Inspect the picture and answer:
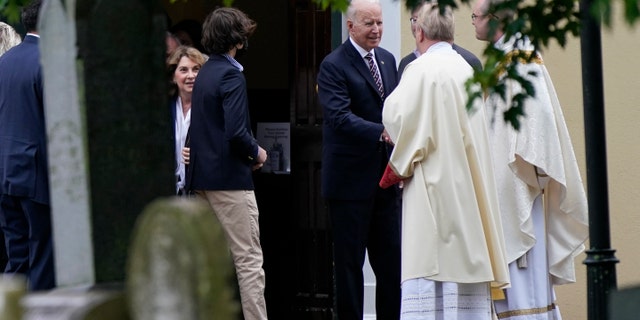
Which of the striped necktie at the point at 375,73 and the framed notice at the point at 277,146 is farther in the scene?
the framed notice at the point at 277,146

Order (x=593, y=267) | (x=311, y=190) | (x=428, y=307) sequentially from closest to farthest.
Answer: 1. (x=593, y=267)
2. (x=428, y=307)
3. (x=311, y=190)

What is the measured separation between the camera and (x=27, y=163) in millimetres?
8258

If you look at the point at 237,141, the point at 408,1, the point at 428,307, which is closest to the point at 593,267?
the point at 428,307

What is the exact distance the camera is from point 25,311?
11.3 ft

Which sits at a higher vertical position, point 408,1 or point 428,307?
point 408,1

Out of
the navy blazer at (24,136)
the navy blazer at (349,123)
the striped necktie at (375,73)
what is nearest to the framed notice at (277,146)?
the navy blazer at (349,123)

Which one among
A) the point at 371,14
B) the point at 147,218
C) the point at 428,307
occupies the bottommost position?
the point at 428,307

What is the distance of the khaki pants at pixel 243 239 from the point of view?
9.30 meters

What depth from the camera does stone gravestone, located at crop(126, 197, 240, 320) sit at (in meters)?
2.95

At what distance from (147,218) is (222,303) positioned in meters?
0.26

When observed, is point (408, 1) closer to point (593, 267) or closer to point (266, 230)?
point (593, 267)

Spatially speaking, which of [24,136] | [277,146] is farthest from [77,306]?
[277,146]

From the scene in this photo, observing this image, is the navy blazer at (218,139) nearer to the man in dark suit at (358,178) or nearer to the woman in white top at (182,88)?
the woman in white top at (182,88)

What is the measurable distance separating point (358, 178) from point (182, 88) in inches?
49.6
